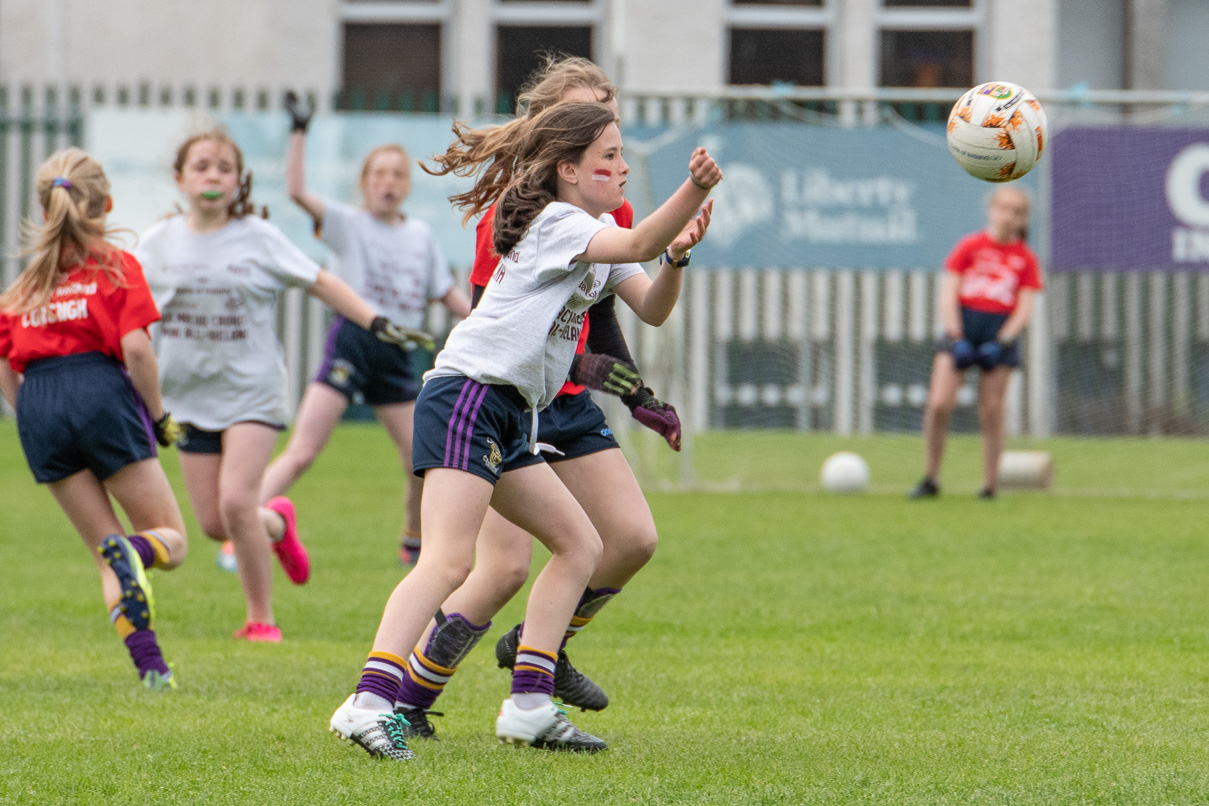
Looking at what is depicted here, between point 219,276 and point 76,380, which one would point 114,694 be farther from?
point 219,276

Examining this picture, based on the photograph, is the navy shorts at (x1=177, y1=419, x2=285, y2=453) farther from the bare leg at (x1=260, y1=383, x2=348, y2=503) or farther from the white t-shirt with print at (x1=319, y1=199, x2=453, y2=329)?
the white t-shirt with print at (x1=319, y1=199, x2=453, y2=329)

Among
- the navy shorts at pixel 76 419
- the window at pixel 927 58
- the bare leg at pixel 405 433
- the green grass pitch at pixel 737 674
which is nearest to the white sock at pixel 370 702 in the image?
the green grass pitch at pixel 737 674

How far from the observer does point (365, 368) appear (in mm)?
8305

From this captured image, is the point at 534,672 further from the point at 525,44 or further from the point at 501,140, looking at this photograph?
the point at 525,44

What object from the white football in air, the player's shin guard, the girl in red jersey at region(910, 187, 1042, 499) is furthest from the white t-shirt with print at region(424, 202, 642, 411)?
the girl in red jersey at region(910, 187, 1042, 499)

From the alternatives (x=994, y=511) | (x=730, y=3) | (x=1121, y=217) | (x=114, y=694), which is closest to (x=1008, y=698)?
(x=114, y=694)

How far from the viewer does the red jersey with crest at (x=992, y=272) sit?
444 inches

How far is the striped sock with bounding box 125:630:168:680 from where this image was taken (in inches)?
205

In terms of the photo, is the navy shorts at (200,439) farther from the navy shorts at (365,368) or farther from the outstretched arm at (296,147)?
the navy shorts at (365,368)

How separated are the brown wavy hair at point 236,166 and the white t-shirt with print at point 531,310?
7.97ft

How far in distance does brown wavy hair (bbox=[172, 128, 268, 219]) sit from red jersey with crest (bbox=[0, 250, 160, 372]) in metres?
1.06

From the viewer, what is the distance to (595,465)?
4477 millimetres

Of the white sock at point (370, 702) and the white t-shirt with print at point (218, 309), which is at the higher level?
the white t-shirt with print at point (218, 309)

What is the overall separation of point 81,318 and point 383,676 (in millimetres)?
2063
